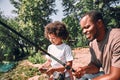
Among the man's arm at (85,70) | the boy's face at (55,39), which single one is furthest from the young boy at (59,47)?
the man's arm at (85,70)

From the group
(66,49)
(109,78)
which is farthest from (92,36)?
(66,49)

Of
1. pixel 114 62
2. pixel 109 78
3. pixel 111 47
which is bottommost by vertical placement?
pixel 109 78

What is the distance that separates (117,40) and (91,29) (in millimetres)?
383

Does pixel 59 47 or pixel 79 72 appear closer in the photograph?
pixel 79 72

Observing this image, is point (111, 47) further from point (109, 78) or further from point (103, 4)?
point (103, 4)

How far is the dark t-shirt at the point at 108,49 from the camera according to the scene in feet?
10.4

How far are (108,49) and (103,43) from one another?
0.13m

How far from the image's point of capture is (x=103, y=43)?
3412 millimetres

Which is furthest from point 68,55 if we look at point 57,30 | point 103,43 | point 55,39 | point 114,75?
point 114,75

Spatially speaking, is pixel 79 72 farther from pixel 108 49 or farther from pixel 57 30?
pixel 57 30

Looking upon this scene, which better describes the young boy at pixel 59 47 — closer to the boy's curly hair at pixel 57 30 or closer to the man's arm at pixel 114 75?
the boy's curly hair at pixel 57 30

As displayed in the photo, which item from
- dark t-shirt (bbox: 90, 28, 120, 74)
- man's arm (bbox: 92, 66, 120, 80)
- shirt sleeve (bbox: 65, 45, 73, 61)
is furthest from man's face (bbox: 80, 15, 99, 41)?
shirt sleeve (bbox: 65, 45, 73, 61)

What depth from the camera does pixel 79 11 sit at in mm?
42031

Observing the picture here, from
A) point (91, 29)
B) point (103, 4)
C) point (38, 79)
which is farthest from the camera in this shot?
point (103, 4)
